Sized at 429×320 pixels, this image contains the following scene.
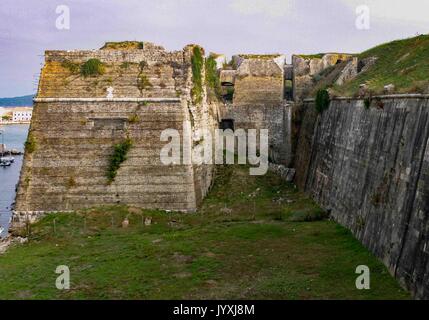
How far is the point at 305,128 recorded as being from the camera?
99.6ft

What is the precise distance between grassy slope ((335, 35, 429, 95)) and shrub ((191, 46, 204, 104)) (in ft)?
23.1

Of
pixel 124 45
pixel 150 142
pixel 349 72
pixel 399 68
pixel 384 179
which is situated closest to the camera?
pixel 384 179

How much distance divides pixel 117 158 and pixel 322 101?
1065 cm

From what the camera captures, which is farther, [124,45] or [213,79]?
[213,79]

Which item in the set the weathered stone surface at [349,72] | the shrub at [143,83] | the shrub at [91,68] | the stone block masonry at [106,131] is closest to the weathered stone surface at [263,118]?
the weathered stone surface at [349,72]

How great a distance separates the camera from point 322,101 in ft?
86.3

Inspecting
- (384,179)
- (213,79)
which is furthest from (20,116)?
(384,179)

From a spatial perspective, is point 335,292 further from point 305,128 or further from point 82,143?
point 305,128

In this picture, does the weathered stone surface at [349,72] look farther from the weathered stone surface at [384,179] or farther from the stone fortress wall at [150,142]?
the weathered stone surface at [384,179]

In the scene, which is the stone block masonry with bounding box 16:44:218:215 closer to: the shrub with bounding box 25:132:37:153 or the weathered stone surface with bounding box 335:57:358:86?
the shrub with bounding box 25:132:37:153

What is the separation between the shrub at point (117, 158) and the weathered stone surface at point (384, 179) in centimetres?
911

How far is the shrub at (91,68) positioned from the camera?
24.9m

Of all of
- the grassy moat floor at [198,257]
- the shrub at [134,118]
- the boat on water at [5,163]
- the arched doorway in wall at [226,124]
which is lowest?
the boat on water at [5,163]

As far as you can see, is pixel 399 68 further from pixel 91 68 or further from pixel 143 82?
pixel 91 68
